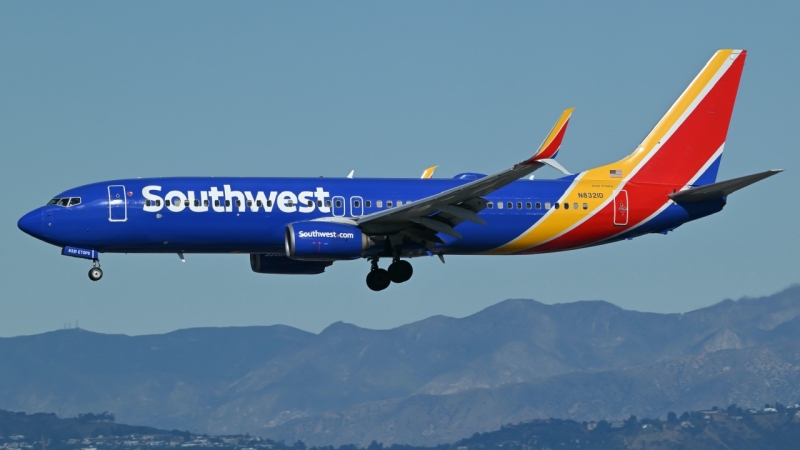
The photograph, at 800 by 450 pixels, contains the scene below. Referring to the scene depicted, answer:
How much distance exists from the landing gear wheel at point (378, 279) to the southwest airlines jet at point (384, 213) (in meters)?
0.05

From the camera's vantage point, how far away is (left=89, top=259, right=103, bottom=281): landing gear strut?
173 feet

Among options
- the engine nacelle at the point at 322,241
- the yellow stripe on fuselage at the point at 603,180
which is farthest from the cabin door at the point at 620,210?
the engine nacelle at the point at 322,241

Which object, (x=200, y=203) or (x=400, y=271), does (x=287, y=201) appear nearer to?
(x=200, y=203)

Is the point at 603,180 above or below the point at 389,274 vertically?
above

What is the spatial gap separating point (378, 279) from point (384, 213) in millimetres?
4995

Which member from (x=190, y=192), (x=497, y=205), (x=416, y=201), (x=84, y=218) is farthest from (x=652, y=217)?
A: (x=84, y=218)

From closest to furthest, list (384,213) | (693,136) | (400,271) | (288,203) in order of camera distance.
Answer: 1. (384,213)
2. (288,203)
3. (400,271)
4. (693,136)

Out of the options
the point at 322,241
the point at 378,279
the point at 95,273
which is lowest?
the point at 378,279

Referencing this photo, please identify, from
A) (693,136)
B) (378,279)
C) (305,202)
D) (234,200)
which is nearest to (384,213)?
(305,202)

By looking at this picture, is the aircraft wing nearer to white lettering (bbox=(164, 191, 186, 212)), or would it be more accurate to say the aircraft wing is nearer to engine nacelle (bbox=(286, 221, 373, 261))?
engine nacelle (bbox=(286, 221, 373, 261))

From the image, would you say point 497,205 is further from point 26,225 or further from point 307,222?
point 26,225

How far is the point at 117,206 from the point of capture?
52219mm

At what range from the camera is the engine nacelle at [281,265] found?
57.3m

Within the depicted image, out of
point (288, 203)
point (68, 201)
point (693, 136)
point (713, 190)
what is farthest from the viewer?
point (693, 136)
